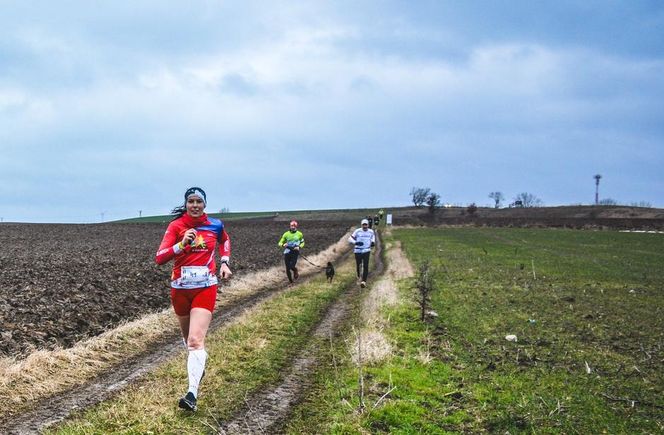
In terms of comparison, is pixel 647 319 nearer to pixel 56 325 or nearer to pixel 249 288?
pixel 249 288

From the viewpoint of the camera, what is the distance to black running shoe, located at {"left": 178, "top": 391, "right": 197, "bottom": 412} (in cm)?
658

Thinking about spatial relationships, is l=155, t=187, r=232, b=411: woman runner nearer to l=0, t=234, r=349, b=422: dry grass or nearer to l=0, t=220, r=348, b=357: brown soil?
l=0, t=234, r=349, b=422: dry grass

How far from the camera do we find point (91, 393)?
7695 mm

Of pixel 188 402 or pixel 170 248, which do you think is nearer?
pixel 188 402

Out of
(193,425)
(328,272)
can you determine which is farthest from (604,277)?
(193,425)

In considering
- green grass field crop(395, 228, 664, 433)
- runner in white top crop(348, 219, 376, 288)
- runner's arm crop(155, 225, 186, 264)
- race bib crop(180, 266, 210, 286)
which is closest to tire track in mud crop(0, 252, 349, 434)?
race bib crop(180, 266, 210, 286)

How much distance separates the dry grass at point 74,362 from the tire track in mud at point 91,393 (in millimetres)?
214

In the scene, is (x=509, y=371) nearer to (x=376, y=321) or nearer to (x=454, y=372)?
(x=454, y=372)

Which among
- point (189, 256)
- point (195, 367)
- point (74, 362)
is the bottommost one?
point (74, 362)

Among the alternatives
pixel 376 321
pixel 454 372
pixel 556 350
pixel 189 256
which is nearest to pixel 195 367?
pixel 189 256

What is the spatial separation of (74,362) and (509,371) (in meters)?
7.58

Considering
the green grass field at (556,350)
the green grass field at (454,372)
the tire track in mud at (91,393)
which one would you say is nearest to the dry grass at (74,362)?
the tire track in mud at (91,393)

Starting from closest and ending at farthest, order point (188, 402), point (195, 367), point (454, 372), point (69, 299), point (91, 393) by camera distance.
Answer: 1. point (188, 402)
2. point (195, 367)
3. point (91, 393)
4. point (454, 372)
5. point (69, 299)

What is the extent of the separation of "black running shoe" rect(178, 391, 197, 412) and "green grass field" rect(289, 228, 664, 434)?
1.33 m
